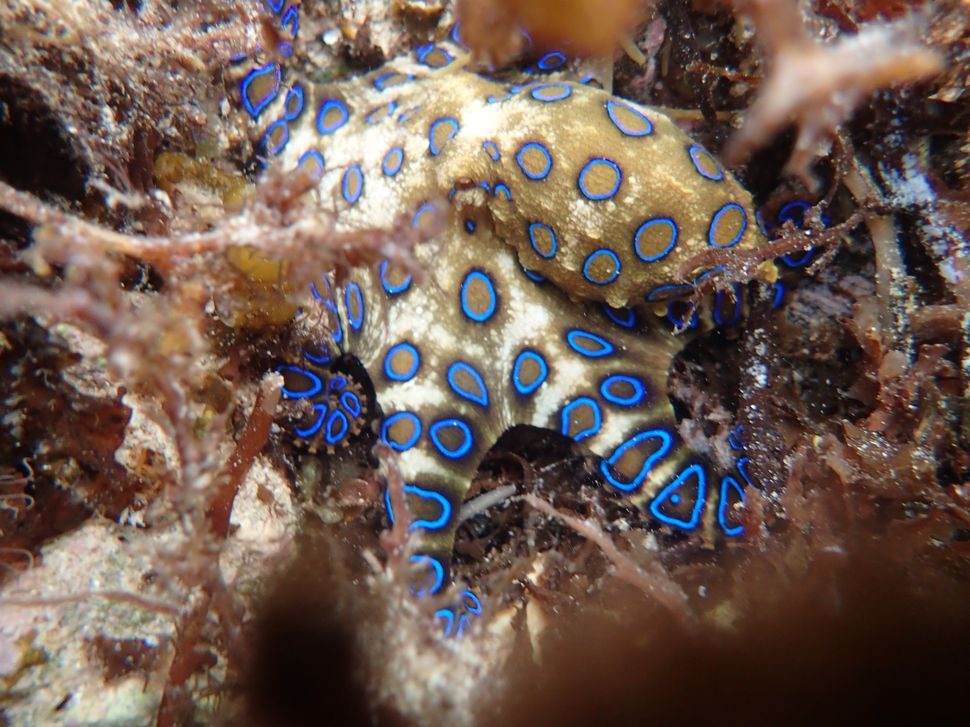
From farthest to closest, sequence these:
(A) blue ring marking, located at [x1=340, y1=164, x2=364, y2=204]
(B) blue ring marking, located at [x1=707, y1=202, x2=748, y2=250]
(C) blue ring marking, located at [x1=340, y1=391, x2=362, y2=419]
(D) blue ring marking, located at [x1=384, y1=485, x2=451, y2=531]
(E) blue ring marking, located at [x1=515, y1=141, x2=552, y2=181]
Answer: (C) blue ring marking, located at [x1=340, y1=391, x2=362, y2=419] → (A) blue ring marking, located at [x1=340, y1=164, x2=364, y2=204] → (D) blue ring marking, located at [x1=384, y1=485, x2=451, y2=531] → (E) blue ring marking, located at [x1=515, y1=141, x2=552, y2=181] → (B) blue ring marking, located at [x1=707, y1=202, x2=748, y2=250]

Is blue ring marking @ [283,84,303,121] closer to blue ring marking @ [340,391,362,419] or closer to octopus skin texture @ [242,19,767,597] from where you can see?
octopus skin texture @ [242,19,767,597]

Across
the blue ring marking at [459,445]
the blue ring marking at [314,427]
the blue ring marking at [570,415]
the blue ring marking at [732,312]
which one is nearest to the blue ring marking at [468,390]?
the blue ring marking at [459,445]

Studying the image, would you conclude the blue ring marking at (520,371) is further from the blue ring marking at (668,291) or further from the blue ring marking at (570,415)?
the blue ring marking at (668,291)

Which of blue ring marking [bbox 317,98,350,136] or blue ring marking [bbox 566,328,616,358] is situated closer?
blue ring marking [bbox 566,328,616,358]

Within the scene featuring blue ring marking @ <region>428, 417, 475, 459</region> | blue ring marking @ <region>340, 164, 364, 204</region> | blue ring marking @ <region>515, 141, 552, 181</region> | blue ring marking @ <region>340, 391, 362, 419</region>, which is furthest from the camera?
blue ring marking @ <region>340, 391, 362, 419</region>

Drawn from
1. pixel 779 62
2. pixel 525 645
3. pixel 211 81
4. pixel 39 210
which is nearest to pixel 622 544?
pixel 525 645

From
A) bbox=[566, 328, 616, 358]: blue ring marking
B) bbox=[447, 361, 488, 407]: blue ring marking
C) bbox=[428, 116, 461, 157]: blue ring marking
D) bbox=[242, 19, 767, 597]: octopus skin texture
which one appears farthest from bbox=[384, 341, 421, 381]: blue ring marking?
bbox=[428, 116, 461, 157]: blue ring marking
